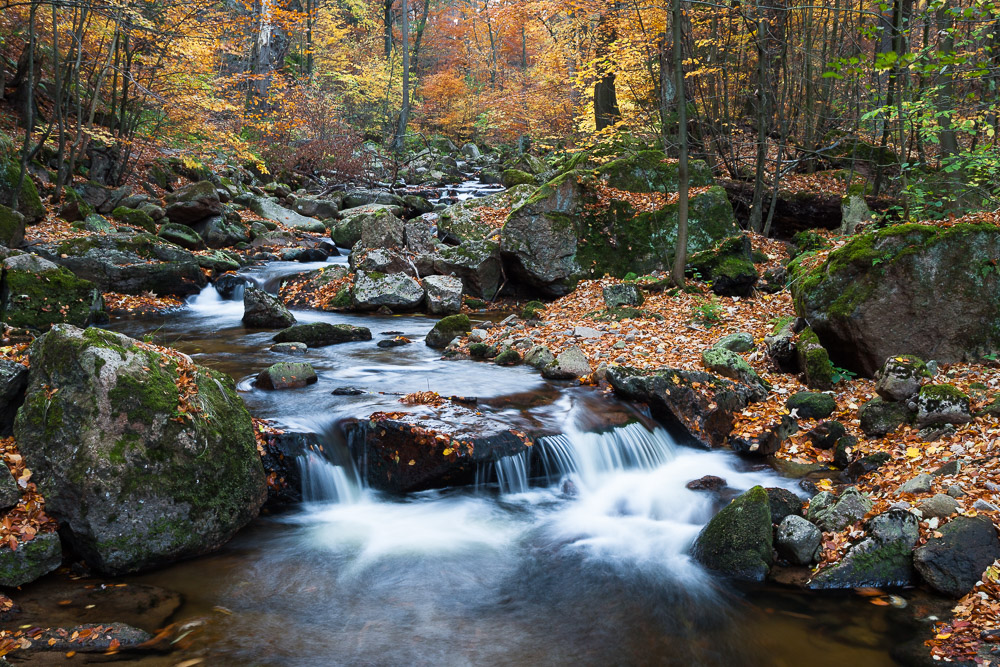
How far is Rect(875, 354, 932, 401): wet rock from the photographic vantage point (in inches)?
253

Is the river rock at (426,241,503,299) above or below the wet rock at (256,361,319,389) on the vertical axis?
above

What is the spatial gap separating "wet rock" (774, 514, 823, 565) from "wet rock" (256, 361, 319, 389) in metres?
5.42

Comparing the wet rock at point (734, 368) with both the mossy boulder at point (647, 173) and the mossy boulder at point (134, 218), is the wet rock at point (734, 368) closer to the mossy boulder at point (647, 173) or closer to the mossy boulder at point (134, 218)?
the mossy boulder at point (647, 173)

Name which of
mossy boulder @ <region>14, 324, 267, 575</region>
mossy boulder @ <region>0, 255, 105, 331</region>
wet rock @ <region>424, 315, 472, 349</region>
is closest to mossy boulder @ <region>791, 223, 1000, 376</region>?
Result: wet rock @ <region>424, 315, 472, 349</region>

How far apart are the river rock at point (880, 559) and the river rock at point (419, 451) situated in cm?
293

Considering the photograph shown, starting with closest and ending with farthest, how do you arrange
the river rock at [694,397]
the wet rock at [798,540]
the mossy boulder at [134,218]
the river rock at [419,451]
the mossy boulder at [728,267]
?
the wet rock at [798,540]
the river rock at [419,451]
the river rock at [694,397]
the mossy boulder at [728,267]
the mossy boulder at [134,218]

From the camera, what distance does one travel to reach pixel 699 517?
19.0ft

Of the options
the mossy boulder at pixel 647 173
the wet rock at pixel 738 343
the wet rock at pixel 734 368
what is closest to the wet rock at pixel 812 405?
the wet rock at pixel 734 368

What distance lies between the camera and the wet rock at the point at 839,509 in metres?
4.75

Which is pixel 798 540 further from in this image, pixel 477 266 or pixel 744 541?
pixel 477 266

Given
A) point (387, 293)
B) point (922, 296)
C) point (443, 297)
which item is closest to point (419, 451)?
point (922, 296)

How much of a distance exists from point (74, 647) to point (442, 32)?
1563 inches

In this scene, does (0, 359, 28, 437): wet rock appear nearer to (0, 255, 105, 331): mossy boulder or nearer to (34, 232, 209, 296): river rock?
(0, 255, 105, 331): mossy boulder

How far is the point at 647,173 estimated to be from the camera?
45.6ft
